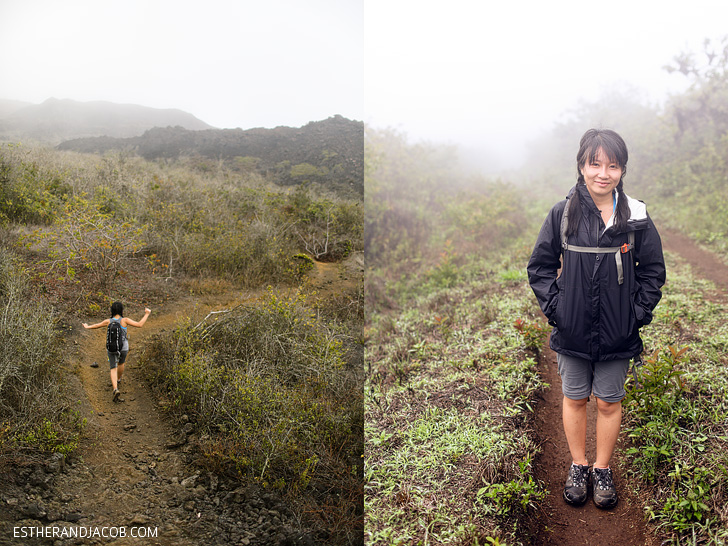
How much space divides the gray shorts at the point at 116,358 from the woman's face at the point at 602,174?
3.69 m

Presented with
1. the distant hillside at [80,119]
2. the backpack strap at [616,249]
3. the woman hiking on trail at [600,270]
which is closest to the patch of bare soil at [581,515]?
the woman hiking on trail at [600,270]

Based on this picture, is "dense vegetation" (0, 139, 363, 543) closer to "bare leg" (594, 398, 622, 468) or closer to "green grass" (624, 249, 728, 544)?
"bare leg" (594, 398, 622, 468)

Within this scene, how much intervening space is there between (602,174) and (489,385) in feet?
7.67

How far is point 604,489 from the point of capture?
9.52ft

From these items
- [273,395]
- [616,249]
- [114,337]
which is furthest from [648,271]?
[114,337]

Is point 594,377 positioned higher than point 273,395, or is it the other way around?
point 594,377

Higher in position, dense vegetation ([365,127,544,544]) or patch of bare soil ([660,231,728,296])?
patch of bare soil ([660,231,728,296])

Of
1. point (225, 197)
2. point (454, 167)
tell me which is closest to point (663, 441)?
point (225, 197)

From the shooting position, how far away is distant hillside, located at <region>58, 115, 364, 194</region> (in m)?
5.81

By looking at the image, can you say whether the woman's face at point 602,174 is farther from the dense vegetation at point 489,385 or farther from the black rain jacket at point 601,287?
the dense vegetation at point 489,385

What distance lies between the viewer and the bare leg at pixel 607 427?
2.85 meters

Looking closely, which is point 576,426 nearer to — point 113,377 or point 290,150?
point 113,377

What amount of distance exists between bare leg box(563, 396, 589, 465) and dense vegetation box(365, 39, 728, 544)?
1.12 ft

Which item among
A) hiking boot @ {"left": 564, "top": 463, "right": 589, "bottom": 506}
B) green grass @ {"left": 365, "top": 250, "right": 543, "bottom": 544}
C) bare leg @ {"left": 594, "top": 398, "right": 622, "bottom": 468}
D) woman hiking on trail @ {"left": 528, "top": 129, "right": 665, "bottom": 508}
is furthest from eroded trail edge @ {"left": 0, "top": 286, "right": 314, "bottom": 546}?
woman hiking on trail @ {"left": 528, "top": 129, "right": 665, "bottom": 508}
